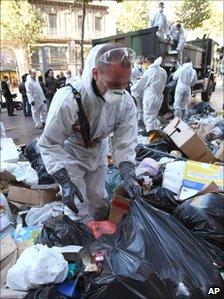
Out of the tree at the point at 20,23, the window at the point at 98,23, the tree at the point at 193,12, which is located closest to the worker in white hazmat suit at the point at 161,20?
the tree at the point at 20,23

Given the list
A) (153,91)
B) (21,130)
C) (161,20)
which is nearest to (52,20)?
(161,20)

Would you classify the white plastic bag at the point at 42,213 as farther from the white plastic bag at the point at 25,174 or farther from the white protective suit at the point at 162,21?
the white protective suit at the point at 162,21

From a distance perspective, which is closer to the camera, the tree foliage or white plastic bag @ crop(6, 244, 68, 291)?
white plastic bag @ crop(6, 244, 68, 291)

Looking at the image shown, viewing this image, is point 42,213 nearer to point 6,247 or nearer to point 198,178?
point 6,247

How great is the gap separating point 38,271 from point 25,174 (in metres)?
1.71

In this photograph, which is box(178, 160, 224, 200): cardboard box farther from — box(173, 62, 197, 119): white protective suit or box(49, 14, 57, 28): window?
box(49, 14, 57, 28): window

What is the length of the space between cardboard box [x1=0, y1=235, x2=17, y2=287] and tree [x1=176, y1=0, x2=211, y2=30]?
22721 millimetres

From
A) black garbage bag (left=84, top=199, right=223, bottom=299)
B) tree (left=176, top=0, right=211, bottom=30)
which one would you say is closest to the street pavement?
black garbage bag (left=84, top=199, right=223, bottom=299)

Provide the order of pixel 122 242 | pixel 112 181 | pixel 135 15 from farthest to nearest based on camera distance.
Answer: pixel 135 15 < pixel 112 181 < pixel 122 242

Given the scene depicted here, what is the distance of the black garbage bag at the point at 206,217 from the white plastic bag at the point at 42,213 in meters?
1.04

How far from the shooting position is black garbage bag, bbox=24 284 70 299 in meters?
1.51

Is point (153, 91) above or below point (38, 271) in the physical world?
above

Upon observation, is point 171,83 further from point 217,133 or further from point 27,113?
point 27,113

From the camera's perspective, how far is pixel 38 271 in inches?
60.8
